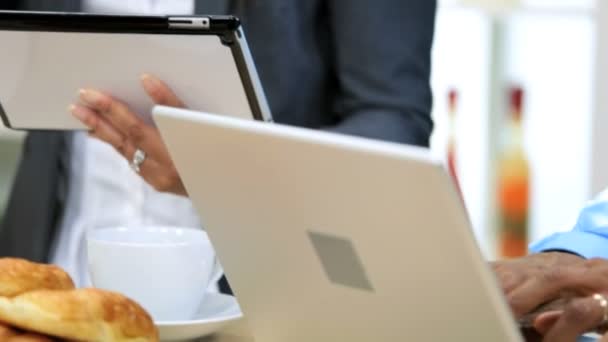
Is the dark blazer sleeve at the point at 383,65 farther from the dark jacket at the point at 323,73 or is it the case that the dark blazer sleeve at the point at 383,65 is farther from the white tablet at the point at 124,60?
the white tablet at the point at 124,60

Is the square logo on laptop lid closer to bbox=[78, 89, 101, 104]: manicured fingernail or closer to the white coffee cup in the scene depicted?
the white coffee cup

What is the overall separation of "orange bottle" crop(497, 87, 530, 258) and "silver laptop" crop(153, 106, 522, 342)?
1.32 meters

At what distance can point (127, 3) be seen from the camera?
4.18 ft

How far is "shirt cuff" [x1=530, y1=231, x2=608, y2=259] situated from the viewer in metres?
0.95

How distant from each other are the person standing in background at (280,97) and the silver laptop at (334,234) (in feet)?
1.80

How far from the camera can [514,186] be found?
203 centimetres

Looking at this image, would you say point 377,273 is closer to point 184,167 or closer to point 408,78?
point 184,167

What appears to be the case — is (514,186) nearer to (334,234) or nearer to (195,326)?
(195,326)

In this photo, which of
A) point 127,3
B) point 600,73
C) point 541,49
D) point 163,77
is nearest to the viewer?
point 163,77

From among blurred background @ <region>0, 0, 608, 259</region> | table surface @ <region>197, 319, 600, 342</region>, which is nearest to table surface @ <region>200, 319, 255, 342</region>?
table surface @ <region>197, 319, 600, 342</region>

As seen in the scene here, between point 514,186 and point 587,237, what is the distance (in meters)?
1.06

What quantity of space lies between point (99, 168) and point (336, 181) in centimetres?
73

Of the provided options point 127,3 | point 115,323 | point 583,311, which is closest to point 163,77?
point 127,3

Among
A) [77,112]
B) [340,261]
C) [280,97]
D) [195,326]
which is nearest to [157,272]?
[195,326]
